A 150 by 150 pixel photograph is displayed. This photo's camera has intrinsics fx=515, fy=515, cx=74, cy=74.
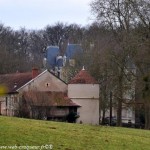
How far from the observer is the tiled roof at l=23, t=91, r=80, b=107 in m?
52.5

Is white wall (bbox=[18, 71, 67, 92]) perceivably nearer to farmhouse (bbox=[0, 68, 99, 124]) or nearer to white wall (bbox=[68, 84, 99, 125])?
farmhouse (bbox=[0, 68, 99, 124])

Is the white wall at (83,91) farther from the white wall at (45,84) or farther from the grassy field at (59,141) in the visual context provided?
the grassy field at (59,141)

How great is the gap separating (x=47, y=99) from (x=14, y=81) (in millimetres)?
9755

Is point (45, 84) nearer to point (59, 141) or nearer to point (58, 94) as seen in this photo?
point (58, 94)

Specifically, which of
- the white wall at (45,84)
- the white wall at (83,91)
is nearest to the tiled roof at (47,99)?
the white wall at (83,91)

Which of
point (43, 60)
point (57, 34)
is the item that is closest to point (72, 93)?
point (43, 60)

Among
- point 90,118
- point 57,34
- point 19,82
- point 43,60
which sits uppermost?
point 57,34

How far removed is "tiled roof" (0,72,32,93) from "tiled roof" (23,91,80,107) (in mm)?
4479

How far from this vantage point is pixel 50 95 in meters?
57.8

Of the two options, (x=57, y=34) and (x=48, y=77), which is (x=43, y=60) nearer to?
(x=57, y=34)

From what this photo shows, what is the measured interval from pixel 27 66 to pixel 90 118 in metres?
35.9

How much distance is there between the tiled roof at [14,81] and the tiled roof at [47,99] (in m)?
4.48

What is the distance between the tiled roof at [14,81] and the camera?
200 feet

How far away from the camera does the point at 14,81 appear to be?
6309 cm
